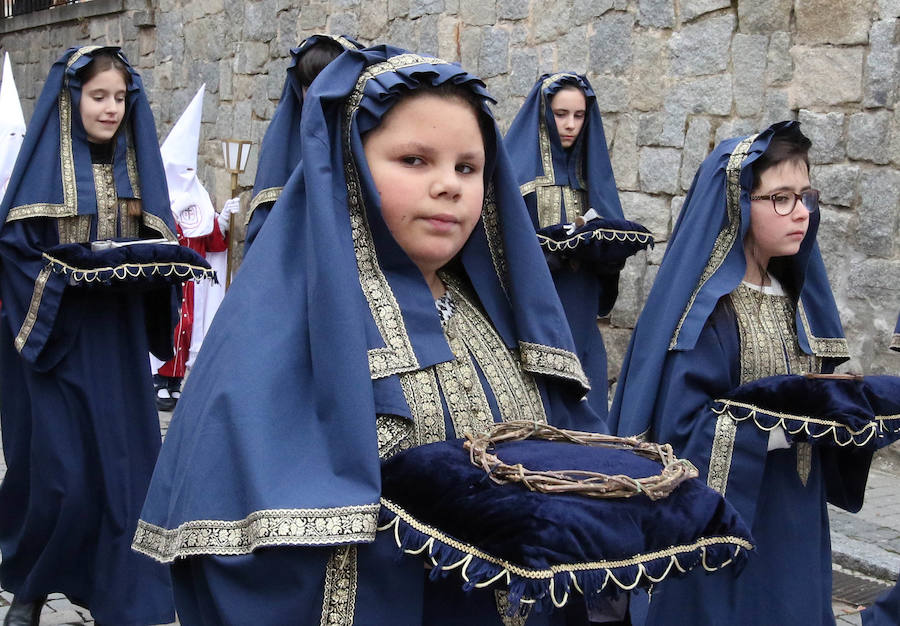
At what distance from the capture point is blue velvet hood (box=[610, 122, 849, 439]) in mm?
3766

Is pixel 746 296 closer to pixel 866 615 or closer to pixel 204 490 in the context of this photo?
pixel 866 615

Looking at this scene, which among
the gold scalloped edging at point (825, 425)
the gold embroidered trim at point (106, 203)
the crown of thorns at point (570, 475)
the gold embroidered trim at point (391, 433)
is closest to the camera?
the crown of thorns at point (570, 475)

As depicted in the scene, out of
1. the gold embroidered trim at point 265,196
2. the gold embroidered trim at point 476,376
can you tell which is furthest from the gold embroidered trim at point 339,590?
the gold embroidered trim at point 265,196

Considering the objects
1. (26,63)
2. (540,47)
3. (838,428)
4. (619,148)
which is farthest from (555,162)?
(26,63)

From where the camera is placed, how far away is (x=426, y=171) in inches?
80.7

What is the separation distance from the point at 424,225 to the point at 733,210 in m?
2.02

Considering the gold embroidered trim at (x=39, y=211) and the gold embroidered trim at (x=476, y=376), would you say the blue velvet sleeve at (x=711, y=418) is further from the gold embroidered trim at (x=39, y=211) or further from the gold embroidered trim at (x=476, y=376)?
the gold embroidered trim at (x=39, y=211)

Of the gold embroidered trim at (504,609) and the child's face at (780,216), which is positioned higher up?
the child's face at (780,216)

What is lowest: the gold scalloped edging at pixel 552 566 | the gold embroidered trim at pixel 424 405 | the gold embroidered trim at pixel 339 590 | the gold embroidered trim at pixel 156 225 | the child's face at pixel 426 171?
the gold embroidered trim at pixel 339 590

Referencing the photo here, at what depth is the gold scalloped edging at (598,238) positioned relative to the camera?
6.43 meters

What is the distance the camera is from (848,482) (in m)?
3.84

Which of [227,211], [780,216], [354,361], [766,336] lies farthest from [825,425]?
[227,211]

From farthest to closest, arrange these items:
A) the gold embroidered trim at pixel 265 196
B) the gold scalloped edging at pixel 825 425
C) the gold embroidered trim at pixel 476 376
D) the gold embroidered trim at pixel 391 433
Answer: the gold embroidered trim at pixel 265 196 < the gold scalloped edging at pixel 825 425 < the gold embroidered trim at pixel 476 376 < the gold embroidered trim at pixel 391 433

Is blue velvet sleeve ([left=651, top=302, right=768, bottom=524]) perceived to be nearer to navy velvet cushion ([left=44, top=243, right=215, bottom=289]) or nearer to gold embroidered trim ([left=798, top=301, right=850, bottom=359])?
gold embroidered trim ([left=798, top=301, right=850, bottom=359])
